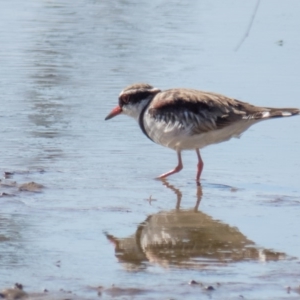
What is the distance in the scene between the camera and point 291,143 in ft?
32.3

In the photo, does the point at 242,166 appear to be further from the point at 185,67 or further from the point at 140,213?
the point at 185,67

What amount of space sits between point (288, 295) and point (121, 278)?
3.28 feet

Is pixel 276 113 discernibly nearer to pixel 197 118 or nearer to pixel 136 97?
pixel 197 118

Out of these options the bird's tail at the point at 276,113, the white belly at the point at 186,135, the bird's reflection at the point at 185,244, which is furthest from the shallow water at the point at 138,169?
the bird's tail at the point at 276,113

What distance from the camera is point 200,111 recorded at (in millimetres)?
9016

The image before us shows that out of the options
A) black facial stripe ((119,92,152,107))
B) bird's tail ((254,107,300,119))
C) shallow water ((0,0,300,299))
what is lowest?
shallow water ((0,0,300,299))

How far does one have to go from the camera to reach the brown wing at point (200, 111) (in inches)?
353

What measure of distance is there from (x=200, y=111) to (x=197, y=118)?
7cm

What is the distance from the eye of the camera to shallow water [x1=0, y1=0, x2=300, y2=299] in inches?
245

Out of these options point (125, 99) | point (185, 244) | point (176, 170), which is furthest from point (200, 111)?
point (185, 244)

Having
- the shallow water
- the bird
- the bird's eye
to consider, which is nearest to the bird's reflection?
the shallow water

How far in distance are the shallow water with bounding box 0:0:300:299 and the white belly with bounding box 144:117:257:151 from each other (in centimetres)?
26

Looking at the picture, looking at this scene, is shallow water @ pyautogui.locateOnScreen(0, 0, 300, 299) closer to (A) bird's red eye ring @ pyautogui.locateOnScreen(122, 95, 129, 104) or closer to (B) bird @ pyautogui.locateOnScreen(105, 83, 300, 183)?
(B) bird @ pyautogui.locateOnScreen(105, 83, 300, 183)

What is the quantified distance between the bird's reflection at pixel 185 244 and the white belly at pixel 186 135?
1440 mm
